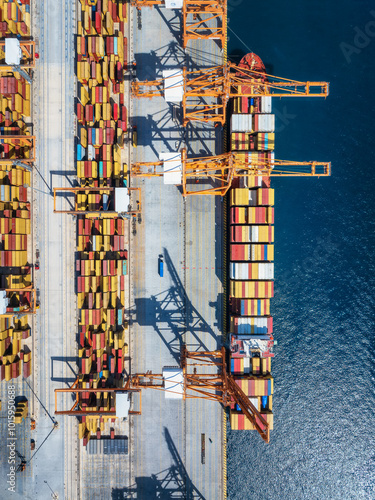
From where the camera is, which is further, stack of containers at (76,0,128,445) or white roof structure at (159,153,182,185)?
stack of containers at (76,0,128,445)

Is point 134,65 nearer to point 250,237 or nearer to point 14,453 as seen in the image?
point 250,237

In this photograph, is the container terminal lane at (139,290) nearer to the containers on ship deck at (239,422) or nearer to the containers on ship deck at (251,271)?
the containers on ship deck at (239,422)

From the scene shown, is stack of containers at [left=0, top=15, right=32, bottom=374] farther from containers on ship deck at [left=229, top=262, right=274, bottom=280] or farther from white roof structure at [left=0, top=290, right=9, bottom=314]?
containers on ship deck at [left=229, top=262, right=274, bottom=280]

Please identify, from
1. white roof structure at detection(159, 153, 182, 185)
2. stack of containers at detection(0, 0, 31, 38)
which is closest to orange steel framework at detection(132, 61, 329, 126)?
white roof structure at detection(159, 153, 182, 185)

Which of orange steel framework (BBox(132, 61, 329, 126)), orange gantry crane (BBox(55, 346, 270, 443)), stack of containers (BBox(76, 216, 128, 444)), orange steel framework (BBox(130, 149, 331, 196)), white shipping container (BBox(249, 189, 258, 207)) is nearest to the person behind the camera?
orange steel framework (BBox(130, 149, 331, 196))

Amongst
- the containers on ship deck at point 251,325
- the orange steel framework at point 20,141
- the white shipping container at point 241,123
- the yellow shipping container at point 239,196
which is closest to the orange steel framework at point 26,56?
the orange steel framework at point 20,141

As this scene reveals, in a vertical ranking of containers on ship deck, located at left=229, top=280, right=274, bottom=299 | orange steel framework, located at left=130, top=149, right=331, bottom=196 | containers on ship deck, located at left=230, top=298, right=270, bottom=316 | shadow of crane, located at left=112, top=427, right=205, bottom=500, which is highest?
orange steel framework, located at left=130, top=149, right=331, bottom=196

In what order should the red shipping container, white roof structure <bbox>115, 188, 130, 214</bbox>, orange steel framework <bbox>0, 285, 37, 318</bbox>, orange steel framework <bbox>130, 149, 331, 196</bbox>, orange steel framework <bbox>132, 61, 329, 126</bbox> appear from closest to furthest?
orange steel framework <bbox>130, 149, 331, 196</bbox> → orange steel framework <bbox>132, 61, 329, 126</bbox> → white roof structure <bbox>115, 188, 130, 214</bbox> → the red shipping container → orange steel framework <bbox>0, 285, 37, 318</bbox>
